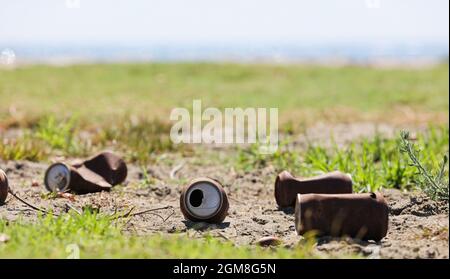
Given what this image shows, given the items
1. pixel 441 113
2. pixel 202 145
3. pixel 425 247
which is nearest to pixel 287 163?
pixel 202 145

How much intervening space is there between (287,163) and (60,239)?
3.10 metres

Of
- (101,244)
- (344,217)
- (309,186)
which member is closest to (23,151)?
(309,186)

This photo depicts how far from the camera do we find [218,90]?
1184 centimetres

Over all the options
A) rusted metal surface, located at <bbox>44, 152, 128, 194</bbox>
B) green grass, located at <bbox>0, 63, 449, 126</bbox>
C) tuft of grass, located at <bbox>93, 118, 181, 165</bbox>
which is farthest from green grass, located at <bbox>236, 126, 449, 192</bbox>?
green grass, located at <bbox>0, 63, 449, 126</bbox>

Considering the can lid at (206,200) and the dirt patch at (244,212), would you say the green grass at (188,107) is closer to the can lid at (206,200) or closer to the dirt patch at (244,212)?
the dirt patch at (244,212)

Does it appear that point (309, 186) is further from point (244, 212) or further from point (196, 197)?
point (196, 197)

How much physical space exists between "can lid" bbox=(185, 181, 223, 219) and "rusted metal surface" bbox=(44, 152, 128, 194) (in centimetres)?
106

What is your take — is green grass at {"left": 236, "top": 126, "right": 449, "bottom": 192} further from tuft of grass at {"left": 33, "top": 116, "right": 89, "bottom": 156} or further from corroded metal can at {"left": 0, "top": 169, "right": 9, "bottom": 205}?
corroded metal can at {"left": 0, "top": 169, "right": 9, "bottom": 205}

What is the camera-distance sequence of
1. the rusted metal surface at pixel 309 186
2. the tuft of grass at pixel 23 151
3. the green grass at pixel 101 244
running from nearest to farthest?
the green grass at pixel 101 244 < the rusted metal surface at pixel 309 186 < the tuft of grass at pixel 23 151

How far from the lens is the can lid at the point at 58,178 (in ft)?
16.8

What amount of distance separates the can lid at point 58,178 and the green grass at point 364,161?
172cm

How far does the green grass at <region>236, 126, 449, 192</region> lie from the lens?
5570 mm

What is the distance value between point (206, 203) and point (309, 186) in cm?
75

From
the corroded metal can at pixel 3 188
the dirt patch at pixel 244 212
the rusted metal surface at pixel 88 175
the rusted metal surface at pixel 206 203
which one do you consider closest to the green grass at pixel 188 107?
the dirt patch at pixel 244 212
